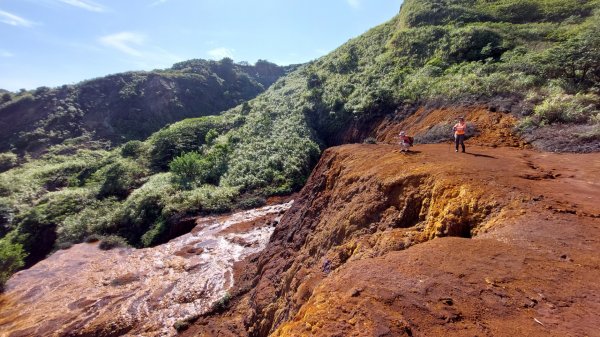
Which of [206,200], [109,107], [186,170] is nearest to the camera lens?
[206,200]

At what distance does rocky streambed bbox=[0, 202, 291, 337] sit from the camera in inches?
502

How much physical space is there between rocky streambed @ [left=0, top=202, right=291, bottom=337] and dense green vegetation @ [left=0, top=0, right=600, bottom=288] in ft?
12.3

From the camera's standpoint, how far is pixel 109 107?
2527 inches

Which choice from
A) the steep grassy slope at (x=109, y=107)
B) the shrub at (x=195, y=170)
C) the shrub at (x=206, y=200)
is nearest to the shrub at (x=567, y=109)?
the shrub at (x=206, y=200)

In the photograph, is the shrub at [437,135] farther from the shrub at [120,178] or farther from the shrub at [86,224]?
the shrub at [120,178]

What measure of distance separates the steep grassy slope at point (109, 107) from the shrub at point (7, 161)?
3.08m

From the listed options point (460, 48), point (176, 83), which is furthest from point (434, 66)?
point (176, 83)

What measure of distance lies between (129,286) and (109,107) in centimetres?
5908

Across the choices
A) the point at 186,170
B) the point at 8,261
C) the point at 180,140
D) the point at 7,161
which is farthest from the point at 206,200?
the point at 7,161

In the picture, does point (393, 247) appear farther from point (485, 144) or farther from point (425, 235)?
point (485, 144)

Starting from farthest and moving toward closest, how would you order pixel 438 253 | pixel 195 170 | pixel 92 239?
pixel 195 170 → pixel 92 239 → pixel 438 253

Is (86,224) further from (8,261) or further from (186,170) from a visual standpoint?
(186,170)

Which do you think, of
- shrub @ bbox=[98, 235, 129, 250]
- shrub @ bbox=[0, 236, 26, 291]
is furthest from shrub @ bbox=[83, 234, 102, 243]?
shrub @ bbox=[0, 236, 26, 291]

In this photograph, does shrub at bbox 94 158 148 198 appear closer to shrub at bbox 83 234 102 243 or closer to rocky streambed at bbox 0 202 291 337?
shrub at bbox 83 234 102 243
